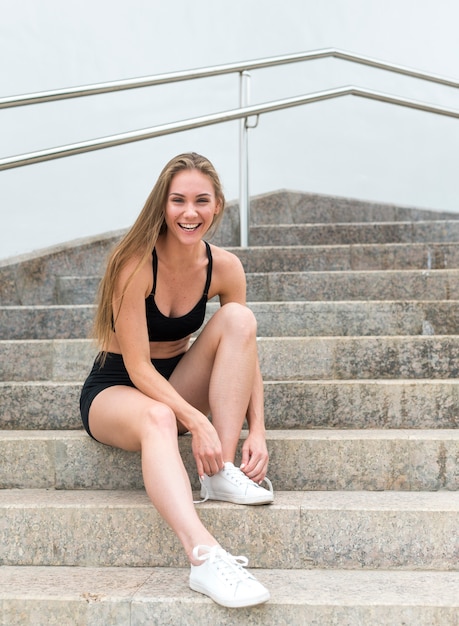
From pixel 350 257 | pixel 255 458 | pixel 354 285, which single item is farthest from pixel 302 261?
pixel 255 458

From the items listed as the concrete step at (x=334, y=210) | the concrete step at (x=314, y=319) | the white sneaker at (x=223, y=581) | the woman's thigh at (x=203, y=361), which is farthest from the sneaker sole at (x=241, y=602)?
the concrete step at (x=334, y=210)

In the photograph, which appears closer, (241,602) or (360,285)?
(241,602)

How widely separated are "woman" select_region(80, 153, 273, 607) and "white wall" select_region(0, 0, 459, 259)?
1.66 meters

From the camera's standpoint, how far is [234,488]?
83.2 inches

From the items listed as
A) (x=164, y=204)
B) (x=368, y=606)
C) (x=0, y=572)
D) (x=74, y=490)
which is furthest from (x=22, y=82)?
(x=368, y=606)

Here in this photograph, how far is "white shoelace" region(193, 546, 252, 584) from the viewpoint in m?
1.78

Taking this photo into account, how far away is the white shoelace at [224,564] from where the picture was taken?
178 centimetres

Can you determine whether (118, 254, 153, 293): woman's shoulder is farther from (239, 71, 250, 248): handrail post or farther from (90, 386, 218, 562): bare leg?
(239, 71, 250, 248): handrail post

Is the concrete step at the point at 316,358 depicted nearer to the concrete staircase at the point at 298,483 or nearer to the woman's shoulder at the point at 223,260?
the concrete staircase at the point at 298,483

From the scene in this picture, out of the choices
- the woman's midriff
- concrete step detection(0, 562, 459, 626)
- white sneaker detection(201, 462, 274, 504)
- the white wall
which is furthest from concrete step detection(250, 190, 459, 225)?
concrete step detection(0, 562, 459, 626)

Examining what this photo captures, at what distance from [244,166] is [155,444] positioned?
8.60 feet

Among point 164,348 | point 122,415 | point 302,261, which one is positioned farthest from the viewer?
point 302,261

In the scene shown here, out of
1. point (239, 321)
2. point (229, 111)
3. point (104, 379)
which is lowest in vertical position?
point (104, 379)

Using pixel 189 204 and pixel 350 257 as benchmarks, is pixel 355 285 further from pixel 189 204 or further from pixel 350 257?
pixel 189 204
